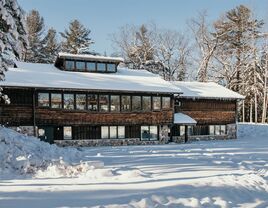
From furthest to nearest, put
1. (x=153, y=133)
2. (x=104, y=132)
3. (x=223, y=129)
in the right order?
(x=223, y=129)
(x=153, y=133)
(x=104, y=132)

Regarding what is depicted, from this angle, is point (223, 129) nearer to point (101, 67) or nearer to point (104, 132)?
point (104, 132)

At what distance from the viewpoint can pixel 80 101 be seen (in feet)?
102

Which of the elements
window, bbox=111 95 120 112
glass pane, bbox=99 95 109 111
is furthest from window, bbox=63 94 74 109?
window, bbox=111 95 120 112

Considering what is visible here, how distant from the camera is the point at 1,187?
11.4 metres

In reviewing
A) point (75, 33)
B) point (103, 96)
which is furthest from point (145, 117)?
point (75, 33)

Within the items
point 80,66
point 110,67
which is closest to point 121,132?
point 110,67

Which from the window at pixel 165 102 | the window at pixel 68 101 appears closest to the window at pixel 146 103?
the window at pixel 165 102

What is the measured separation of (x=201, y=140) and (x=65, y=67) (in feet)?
50.1

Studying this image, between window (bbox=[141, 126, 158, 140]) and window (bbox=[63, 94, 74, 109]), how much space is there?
697 centimetres

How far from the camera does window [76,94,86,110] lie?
30.8 m

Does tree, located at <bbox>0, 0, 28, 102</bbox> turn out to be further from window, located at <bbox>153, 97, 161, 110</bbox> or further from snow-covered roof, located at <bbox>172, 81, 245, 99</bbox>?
snow-covered roof, located at <bbox>172, 81, 245, 99</bbox>

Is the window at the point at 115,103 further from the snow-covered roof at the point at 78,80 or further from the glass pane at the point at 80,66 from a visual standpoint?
the glass pane at the point at 80,66

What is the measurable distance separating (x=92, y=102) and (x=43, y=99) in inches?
159

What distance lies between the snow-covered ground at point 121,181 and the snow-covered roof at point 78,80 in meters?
10.6
